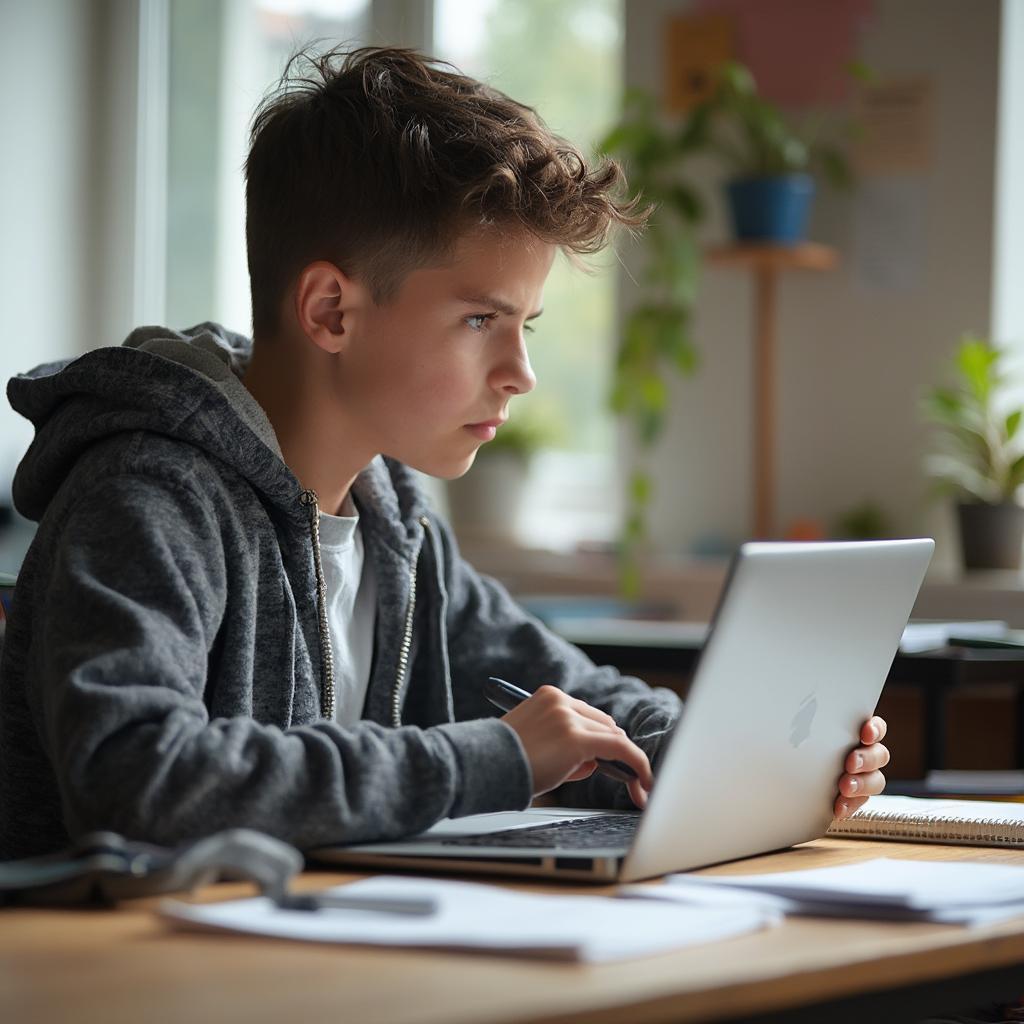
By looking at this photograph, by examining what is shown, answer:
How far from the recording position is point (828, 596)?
97cm

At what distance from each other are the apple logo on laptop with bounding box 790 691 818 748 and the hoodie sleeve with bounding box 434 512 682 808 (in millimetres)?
287

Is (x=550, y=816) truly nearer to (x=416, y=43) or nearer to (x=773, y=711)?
(x=773, y=711)

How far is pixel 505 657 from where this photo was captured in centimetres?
142

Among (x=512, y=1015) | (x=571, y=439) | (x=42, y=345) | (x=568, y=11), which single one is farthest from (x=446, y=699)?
(x=42, y=345)

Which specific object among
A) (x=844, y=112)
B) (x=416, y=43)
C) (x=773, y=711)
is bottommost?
(x=773, y=711)

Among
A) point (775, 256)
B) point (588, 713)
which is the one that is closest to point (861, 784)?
point (588, 713)

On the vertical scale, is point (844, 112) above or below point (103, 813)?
above

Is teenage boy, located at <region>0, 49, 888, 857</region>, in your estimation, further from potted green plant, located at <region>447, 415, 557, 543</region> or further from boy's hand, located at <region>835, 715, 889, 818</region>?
potted green plant, located at <region>447, 415, 557, 543</region>

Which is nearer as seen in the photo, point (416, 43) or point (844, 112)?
point (844, 112)

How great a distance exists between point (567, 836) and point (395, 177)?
21.5 inches

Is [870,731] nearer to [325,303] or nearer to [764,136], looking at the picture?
[325,303]

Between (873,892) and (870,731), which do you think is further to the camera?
(870,731)

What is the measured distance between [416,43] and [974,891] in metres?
3.28

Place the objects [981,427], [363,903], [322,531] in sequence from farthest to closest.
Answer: [981,427] → [322,531] → [363,903]
